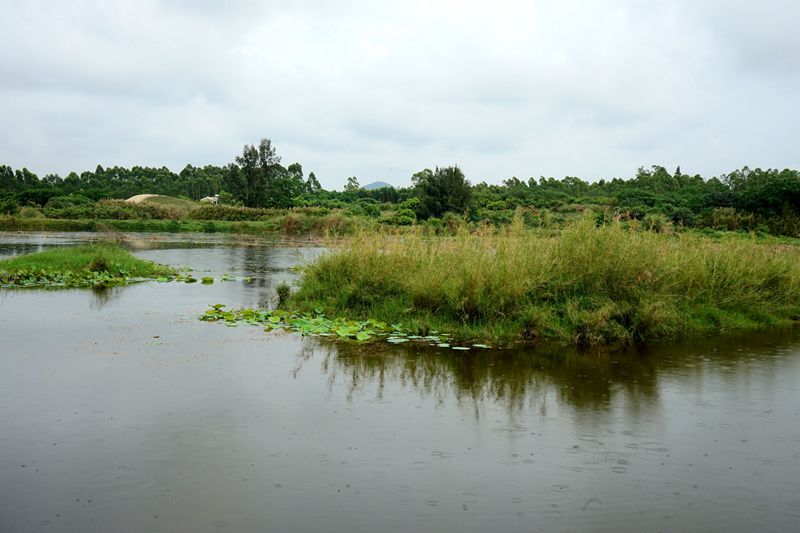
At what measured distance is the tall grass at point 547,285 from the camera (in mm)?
11016

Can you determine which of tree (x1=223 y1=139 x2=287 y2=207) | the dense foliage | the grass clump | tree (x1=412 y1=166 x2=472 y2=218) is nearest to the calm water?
the grass clump

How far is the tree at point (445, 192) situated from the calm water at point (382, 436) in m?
40.1

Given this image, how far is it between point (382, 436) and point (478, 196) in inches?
2273

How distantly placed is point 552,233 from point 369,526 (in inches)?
388

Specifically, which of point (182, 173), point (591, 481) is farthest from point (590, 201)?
point (182, 173)

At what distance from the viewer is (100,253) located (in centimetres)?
1886

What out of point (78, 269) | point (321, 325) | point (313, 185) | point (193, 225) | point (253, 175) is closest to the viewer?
point (321, 325)

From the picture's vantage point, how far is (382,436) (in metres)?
6.32

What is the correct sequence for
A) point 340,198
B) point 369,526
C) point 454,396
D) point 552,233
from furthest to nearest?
point 340,198 → point 552,233 → point 454,396 → point 369,526

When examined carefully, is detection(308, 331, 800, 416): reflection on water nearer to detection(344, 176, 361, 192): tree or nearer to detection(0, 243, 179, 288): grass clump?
detection(0, 243, 179, 288): grass clump

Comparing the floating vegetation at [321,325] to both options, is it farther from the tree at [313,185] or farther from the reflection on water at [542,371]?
the tree at [313,185]

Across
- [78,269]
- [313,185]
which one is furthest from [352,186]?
[78,269]

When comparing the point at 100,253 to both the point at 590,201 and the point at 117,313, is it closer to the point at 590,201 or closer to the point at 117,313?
the point at 117,313

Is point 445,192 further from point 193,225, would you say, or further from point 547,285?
point 547,285
